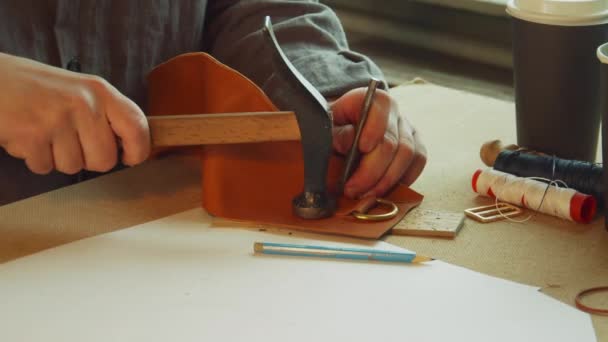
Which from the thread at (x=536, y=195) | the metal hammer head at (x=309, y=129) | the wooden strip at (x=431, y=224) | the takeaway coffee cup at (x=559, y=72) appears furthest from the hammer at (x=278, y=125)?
the takeaway coffee cup at (x=559, y=72)

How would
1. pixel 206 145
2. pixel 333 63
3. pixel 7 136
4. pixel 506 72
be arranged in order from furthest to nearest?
pixel 506 72 → pixel 333 63 → pixel 206 145 → pixel 7 136

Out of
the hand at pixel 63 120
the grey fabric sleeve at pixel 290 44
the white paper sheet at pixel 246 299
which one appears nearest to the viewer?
the white paper sheet at pixel 246 299

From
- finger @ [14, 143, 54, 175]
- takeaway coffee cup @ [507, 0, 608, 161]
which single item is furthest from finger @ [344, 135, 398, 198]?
finger @ [14, 143, 54, 175]

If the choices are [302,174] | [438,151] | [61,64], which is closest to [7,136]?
[61,64]

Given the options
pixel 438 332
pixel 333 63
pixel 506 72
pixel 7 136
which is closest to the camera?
pixel 438 332

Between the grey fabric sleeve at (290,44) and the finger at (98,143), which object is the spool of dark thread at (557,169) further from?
the finger at (98,143)

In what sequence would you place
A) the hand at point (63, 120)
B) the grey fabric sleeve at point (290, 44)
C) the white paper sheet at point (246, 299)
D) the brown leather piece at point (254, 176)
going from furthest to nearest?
1. the grey fabric sleeve at point (290, 44)
2. the brown leather piece at point (254, 176)
3. the hand at point (63, 120)
4. the white paper sheet at point (246, 299)

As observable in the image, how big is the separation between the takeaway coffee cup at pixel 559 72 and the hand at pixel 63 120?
1.69 ft

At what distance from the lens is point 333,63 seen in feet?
3.94

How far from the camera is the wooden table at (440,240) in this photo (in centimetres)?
92

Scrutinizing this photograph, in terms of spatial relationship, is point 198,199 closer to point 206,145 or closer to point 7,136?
point 206,145

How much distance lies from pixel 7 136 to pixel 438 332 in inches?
19.1

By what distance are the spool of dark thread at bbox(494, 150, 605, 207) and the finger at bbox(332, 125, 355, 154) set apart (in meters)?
0.20

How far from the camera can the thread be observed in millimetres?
1016
